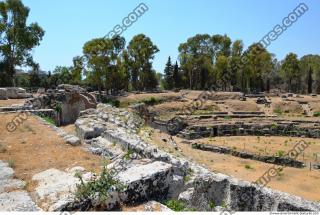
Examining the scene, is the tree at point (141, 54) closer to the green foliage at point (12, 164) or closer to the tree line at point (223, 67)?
→ the tree line at point (223, 67)

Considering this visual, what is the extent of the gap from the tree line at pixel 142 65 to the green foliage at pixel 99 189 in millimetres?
37899

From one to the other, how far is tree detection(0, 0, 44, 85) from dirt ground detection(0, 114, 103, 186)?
29.6 metres

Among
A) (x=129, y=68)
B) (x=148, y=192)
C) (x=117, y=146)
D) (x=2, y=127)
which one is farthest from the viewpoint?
(x=129, y=68)

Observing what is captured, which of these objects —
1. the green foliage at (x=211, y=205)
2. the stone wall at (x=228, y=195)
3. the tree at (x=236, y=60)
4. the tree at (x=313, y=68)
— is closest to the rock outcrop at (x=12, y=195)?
the stone wall at (x=228, y=195)

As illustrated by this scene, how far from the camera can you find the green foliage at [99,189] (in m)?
5.77

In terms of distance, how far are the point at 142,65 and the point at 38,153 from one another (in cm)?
5064

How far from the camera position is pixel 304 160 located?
26094 millimetres

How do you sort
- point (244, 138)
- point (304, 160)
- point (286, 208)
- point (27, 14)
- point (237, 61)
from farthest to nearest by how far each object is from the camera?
point (237, 61)
point (27, 14)
point (244, 138)
point (304, 160)
point (286, 208)

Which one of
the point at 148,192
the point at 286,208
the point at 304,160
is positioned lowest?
the point at 304,160

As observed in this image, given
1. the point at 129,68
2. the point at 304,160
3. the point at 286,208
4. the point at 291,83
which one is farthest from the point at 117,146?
the point at 291,83

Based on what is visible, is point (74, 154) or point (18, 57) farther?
point (18, 57)

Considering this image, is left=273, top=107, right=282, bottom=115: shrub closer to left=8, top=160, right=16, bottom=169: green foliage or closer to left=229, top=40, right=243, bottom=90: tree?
left=229, top=40, right=243, bottom=90: tree

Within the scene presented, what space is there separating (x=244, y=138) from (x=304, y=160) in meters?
10.4

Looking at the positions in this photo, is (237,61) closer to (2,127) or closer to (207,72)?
(207,72)
